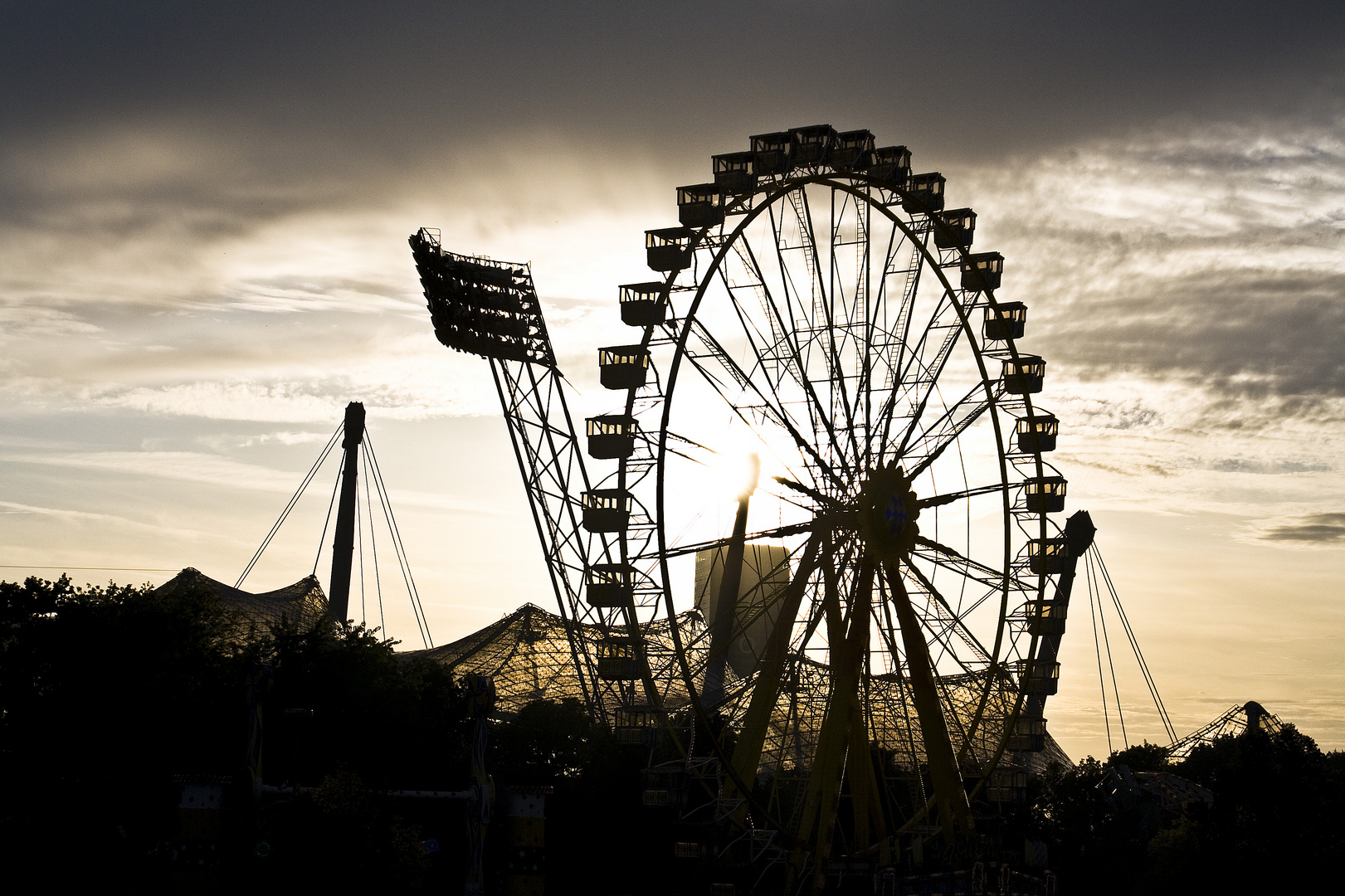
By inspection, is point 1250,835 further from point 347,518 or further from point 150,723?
point 347,518

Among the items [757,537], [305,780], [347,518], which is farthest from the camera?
[347,518]

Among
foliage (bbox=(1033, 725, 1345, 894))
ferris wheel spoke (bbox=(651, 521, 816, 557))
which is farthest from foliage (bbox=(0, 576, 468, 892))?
foliage (bbox=(1033, 725, 1345, 894))

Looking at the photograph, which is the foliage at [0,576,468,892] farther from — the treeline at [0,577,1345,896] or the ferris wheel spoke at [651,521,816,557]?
the ferris wheel spoke at [651,521,816,557]

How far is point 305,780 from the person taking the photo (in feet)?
212

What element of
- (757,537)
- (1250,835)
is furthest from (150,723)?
(1250,835)

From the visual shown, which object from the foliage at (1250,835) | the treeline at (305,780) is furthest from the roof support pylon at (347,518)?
the foliage at (1250,835)

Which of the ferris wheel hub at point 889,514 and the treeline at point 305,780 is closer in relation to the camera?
the ferris wheel hub at point 889,514

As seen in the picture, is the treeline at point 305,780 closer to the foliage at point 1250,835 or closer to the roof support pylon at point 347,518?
the foliage at point 1250,835

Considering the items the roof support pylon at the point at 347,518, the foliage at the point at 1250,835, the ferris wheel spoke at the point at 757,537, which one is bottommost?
the foliage at the point at 1250,835

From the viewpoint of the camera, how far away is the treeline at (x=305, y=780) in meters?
52.7

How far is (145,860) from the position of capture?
189 ft

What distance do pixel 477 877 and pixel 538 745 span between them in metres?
34.2

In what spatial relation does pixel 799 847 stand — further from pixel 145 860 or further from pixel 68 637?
pixel 68 637

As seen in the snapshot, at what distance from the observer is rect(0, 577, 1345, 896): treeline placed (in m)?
52.7
